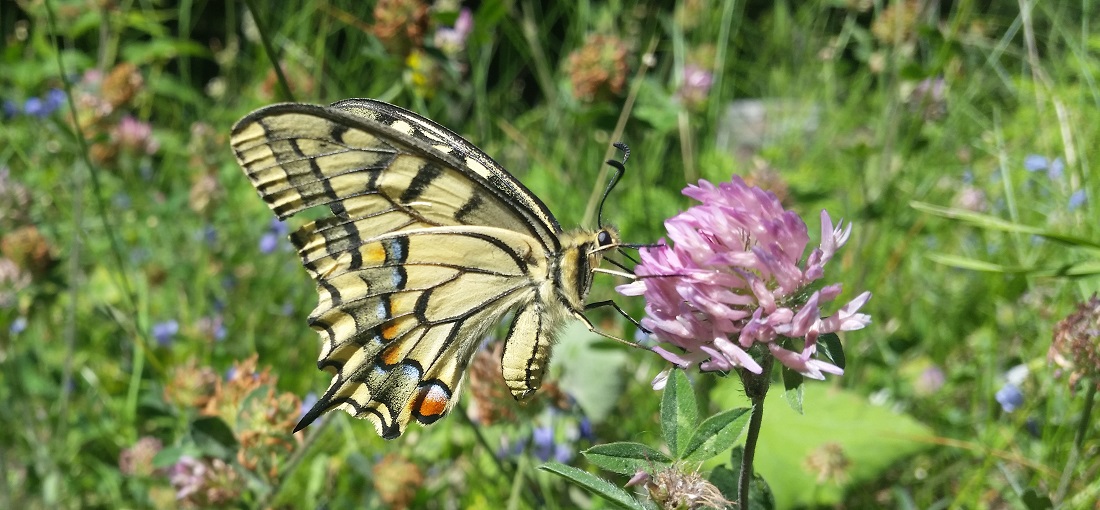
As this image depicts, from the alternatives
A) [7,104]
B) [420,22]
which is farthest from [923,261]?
[7,104]

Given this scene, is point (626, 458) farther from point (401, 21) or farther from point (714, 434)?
point (401, 21)

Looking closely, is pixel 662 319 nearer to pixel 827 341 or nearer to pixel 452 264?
pixel 827 341

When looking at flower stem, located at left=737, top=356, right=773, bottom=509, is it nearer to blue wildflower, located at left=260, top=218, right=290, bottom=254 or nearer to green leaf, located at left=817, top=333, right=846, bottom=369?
green leaf, located at left=817, top=333, right=846, bottom=369

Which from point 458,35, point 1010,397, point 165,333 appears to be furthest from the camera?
point 458,35

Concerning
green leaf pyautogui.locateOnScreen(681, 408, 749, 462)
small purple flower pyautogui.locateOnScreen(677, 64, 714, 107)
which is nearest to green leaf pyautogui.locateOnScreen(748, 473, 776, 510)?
green leaf pyautogui.locateOnScreen(681, 408, 749, 462)

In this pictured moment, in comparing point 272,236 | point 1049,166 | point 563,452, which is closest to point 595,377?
point 563,452

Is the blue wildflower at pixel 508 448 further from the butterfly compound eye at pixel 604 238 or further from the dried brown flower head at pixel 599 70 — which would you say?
the dried brown flower head at pixel 599 70

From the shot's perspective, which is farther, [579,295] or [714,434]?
[579,295]
